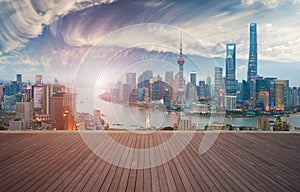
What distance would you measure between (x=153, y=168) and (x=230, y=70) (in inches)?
264

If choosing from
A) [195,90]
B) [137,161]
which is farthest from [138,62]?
[137,161]

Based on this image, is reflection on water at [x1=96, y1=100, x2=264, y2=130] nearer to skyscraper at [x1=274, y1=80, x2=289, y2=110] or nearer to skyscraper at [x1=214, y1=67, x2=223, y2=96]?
skyscraper at [x1=214, y1=67, x2=223, y2=96]

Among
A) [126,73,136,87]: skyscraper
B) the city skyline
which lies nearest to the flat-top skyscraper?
the city skyline

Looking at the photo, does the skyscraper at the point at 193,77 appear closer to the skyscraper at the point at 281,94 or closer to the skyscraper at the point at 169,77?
the skyscraper at the point at 169,77

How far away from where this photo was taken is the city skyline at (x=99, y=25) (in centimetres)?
807

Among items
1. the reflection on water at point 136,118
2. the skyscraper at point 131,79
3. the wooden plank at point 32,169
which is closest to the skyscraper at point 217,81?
the reflection on water at point 136,118

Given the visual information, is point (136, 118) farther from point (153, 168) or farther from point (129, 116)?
point (153, 168)

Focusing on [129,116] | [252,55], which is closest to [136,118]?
[129,116]

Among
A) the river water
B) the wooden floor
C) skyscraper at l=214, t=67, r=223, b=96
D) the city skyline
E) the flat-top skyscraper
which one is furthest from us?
the flat-top skyscraper

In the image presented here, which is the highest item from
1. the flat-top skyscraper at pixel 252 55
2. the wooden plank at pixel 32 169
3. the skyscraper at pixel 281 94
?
the flat-top skyscraper at pixel 252 55

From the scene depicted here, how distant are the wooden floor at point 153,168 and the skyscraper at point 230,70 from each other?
2.90 meters

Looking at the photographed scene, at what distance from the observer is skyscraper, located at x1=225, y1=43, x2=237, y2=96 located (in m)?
6.76

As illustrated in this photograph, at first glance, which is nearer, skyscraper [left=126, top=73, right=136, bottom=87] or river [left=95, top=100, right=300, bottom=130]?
river [left=95, top=100, right=300, bottom=130]

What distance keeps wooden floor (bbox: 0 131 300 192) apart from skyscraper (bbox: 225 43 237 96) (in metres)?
2.90
